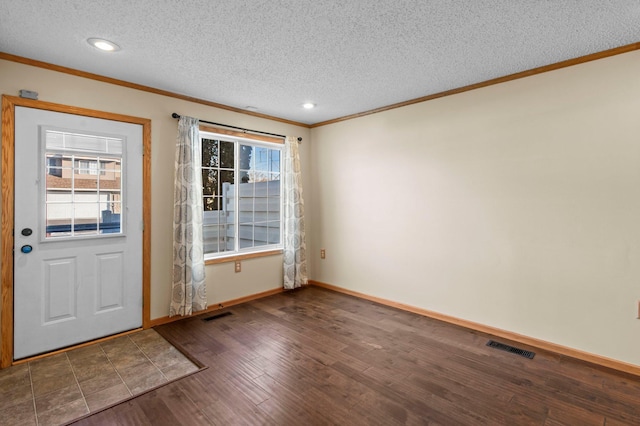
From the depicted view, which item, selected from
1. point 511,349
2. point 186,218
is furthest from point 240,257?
point 511,349

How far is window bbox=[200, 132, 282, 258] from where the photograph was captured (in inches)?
160

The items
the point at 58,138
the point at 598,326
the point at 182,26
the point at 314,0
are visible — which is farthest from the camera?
the point at 58,138

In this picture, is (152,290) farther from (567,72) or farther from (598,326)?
(567,72)

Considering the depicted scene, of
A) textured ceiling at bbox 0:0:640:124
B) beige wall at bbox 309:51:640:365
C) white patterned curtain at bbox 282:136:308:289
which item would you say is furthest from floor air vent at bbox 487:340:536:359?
white patterned curtain at bbox 282:136:308:289

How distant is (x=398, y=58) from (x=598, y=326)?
280cm

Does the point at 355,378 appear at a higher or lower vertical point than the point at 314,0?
lower

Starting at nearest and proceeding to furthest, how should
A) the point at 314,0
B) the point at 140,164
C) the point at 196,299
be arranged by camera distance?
the point at 314,0
the point at 140,164
the point at 196,299

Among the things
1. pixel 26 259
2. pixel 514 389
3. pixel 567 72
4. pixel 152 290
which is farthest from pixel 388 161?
pixel 26 259

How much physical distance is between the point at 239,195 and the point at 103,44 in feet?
7.32

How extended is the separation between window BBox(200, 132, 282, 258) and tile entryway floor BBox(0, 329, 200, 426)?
4.62 feet

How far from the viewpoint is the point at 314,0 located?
195cm

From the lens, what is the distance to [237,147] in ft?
→ 14.1

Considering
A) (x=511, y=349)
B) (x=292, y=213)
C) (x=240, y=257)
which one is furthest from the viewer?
(x=292, y=213)

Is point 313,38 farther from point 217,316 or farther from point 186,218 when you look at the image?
point 217,316
